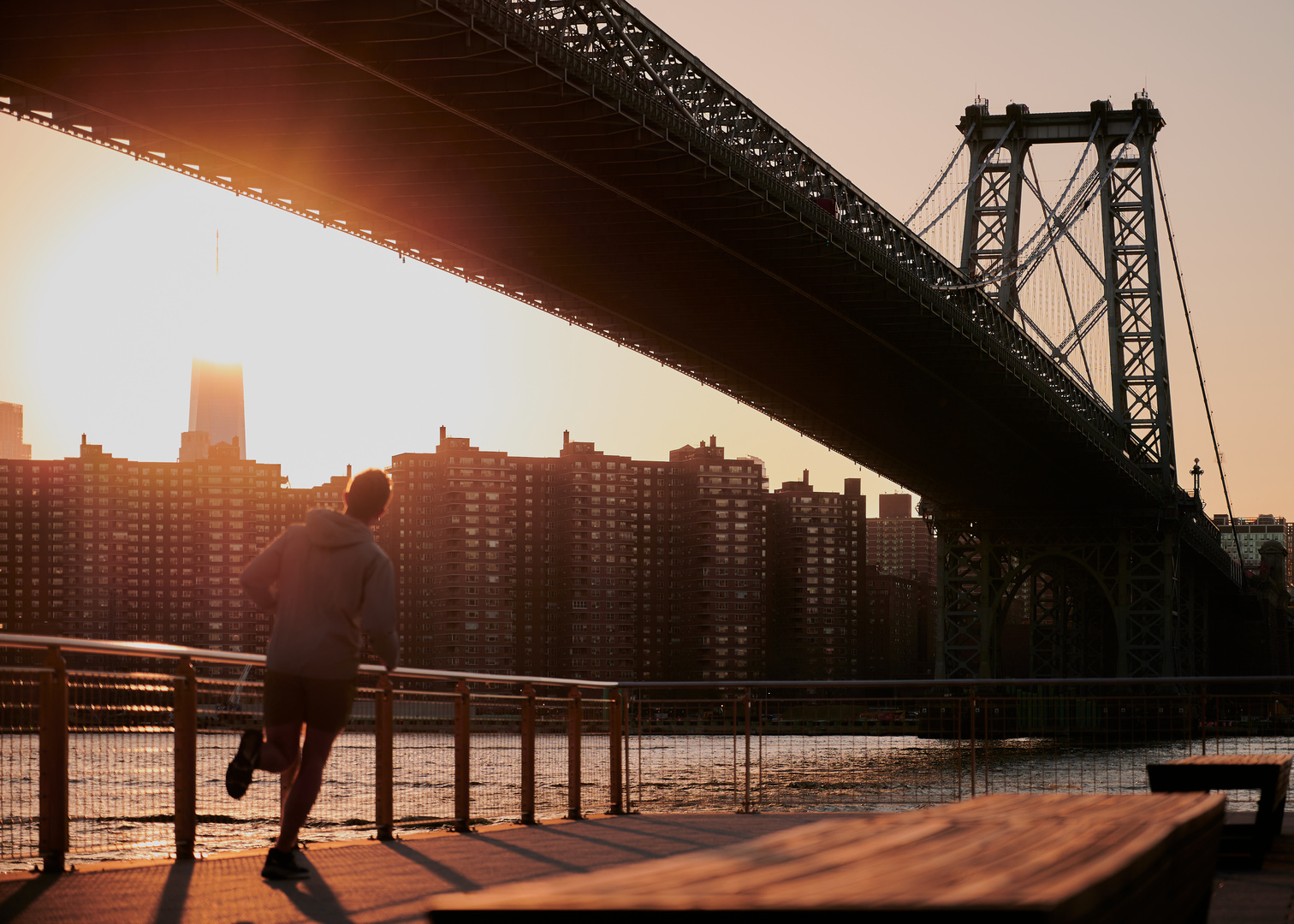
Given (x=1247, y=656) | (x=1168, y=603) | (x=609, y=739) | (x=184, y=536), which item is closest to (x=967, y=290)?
(x=1168, y=603)

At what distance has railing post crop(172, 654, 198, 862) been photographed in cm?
596

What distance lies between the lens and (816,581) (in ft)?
423

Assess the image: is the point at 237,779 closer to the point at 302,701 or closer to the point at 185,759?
the point at 302,701

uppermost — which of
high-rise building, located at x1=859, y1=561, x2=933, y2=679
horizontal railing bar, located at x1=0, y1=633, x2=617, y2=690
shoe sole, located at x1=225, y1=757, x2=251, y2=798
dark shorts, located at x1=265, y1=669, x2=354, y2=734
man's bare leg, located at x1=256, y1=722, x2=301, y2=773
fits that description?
horizontal railing bar, located at x1=0, y1=633, x2=617, y2=690

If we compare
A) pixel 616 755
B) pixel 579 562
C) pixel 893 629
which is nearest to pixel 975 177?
pixel 616 755

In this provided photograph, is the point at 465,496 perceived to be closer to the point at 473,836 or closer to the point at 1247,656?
the point at 1247,656

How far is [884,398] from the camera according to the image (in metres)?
38.2

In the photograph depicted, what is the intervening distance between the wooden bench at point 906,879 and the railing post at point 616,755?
6719 millimetres

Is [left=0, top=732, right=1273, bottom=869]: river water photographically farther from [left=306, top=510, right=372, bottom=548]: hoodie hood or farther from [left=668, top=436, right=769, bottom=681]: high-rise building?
[left=668, top=436, right=769, bottom=681]: high-rise building

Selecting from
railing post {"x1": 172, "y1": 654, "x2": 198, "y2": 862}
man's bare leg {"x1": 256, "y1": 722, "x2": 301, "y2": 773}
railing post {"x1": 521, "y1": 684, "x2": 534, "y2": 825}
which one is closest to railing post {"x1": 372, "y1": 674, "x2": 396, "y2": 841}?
railing post {"x1": 172, "y1": 654, "x2": 198, "y2": 862}

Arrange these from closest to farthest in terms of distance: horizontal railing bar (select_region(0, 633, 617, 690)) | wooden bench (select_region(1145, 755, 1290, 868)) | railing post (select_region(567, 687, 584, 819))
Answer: horizontal railing bar (select_region(0, 633, 617, 690))
wooden bench (select_region(1145, 755, 1290, 868))
railing post (select_region(567, 687, 584, 819))

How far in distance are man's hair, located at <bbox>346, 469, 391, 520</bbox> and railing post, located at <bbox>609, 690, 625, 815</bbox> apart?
468 centimetres

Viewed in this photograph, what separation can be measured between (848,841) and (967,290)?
32828mm

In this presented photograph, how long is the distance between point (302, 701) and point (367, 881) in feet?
2.70
